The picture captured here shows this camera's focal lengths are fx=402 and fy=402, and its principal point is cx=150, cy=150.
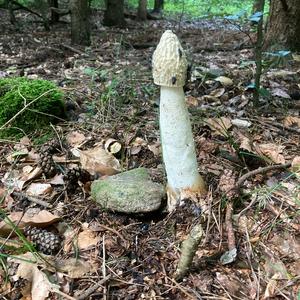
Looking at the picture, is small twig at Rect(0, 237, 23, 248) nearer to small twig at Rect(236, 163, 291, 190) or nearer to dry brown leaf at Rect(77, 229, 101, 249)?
dry brown leaf at Rect(77, 229, 101, 249)

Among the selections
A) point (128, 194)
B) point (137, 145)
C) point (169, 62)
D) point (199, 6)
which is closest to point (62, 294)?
point (128, 194)

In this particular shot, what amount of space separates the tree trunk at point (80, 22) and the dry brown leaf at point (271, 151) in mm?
5219

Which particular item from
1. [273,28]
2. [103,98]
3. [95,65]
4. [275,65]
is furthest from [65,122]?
[273,28]

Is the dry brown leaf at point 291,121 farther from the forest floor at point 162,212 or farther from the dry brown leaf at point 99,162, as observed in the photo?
the dry brown leaf at point 99,162

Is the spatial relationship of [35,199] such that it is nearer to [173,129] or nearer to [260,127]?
[173,129]

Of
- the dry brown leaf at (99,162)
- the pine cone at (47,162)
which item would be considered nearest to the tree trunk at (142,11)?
the dry brown leaf at (99,162)

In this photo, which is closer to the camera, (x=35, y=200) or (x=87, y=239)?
(x=87, y=239)

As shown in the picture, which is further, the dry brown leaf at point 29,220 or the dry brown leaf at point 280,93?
the dry brown leaf at point 280,93

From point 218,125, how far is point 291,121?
778 mm

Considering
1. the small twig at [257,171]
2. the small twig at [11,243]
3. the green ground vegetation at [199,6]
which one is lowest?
the green ground vegetation at [199,6]

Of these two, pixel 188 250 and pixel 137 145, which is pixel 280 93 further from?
pixel 188 250

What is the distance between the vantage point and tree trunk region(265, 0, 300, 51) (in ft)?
18.7

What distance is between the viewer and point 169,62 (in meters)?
2.32

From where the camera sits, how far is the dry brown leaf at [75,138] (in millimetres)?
3688
